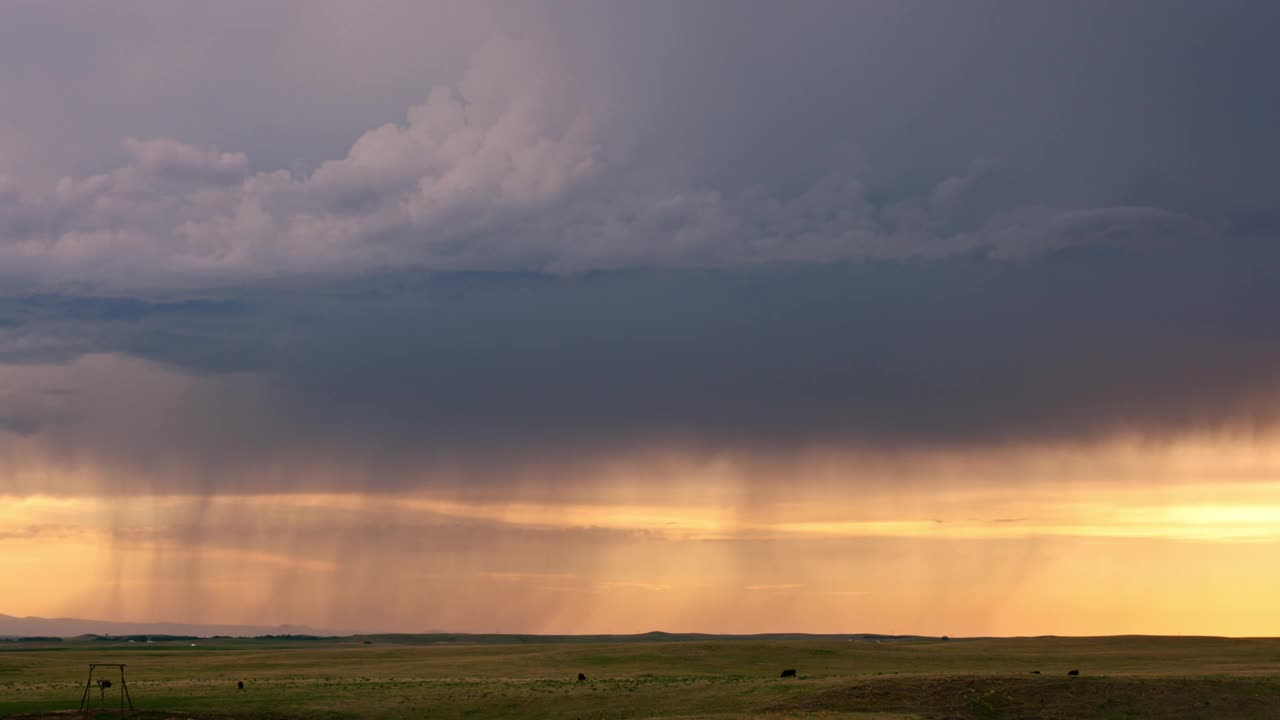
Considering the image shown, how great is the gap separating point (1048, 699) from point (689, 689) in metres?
20.7

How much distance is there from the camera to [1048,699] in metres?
66.6

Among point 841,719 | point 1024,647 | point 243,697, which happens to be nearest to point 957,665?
point 1024,647

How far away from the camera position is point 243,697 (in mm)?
76500

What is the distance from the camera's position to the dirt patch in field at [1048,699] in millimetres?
65000

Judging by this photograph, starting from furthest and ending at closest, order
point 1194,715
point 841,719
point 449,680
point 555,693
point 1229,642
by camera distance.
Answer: point 1229,642 < point 449,680 < point 555,693 < point 1194,715 < point 841,719

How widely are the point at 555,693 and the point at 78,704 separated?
30.3 m

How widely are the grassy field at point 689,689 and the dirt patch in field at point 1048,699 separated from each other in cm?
11

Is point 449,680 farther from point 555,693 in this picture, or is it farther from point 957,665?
point 957,665

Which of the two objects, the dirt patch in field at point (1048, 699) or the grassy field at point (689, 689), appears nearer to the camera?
the dirt patch in field at point (1048, 699)

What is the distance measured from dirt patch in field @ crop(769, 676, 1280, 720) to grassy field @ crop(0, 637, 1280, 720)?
0.36 feet

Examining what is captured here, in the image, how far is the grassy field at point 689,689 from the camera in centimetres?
6625

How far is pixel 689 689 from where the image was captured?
242ft

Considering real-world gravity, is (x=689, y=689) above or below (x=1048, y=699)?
above

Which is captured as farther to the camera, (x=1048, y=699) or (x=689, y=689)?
(x=689, y=689)
